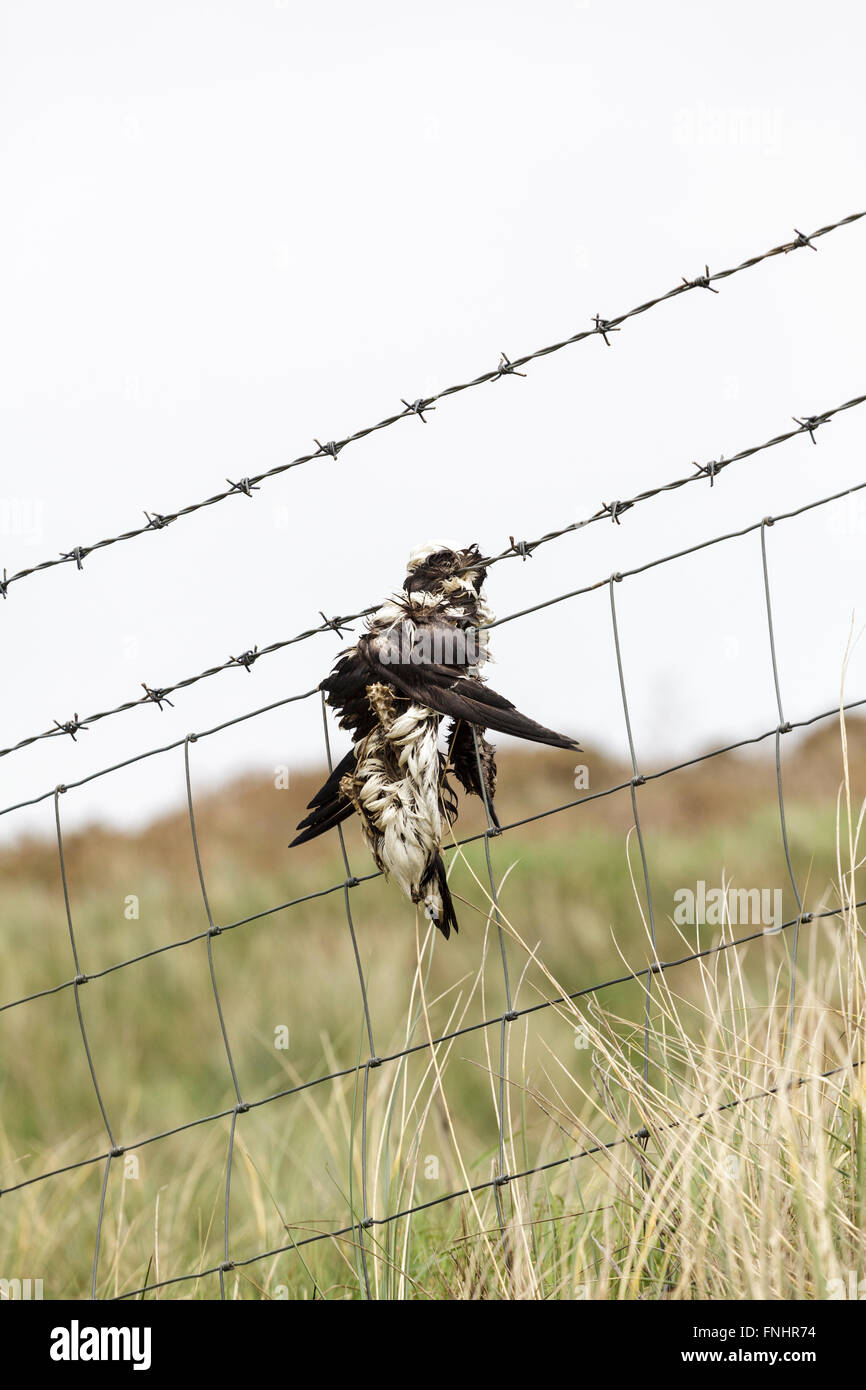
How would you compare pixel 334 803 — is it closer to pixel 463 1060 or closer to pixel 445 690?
pixel 445 690

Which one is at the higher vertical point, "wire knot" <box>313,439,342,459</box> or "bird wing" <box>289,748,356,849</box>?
"wire knot" <box>313,439,342,459</box>

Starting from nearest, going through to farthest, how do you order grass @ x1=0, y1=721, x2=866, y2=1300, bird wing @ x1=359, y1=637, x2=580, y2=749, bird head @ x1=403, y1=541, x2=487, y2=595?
1. grass @ x1=0, y1=721, x2=866, y2=1300
2. bird wing @ x1=359, y1=637, x2=580, y2=749
3. bird head @ x1=403, y1=541, x2=487, y2=595

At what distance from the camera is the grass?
210 cm

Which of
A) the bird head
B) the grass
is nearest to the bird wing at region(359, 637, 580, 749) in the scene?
the bird head

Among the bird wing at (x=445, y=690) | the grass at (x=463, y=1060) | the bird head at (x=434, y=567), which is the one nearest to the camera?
the grass at (x=463, y=1060)

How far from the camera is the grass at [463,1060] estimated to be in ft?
6.89

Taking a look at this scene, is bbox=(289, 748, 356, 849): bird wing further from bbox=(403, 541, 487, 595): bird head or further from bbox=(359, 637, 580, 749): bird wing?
bbox=(403, 541, 487, 595): bird head

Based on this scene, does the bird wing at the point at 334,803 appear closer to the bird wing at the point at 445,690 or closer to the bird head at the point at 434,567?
the bird wing at the point at 445,690

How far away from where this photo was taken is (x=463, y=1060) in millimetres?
3014

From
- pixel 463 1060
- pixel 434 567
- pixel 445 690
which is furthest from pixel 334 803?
pixel 463 1060

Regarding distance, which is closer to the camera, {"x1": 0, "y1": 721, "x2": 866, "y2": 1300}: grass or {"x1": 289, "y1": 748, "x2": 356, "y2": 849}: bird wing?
{"x1": 0, "y1": 721, "x2": 866, "y2": 1300}: grass

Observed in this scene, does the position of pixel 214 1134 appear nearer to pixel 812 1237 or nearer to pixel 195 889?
pixel 812 1237

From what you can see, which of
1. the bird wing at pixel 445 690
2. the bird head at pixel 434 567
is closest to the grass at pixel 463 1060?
the bird wing at pixel 445 690
